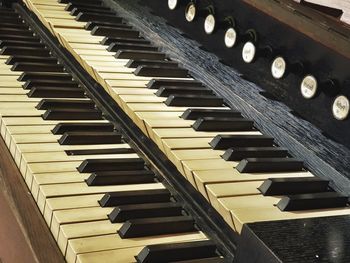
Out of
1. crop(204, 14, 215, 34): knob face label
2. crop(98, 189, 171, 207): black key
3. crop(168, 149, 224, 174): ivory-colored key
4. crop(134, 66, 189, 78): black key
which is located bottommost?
crop(98, 189, 171, 207): black key

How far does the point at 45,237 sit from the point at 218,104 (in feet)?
3.35

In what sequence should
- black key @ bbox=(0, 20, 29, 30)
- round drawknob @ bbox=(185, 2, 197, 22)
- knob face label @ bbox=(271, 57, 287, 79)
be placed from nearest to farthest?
1. knob face label @ bbox=(271, 57, 287, 79)
2. round drawknob @ bbox=(185, 2, 197, 22)
3. black key @ bbox=(0, 20, 29, 30)

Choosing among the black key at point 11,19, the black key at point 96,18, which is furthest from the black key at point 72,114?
the black key at point 11,19

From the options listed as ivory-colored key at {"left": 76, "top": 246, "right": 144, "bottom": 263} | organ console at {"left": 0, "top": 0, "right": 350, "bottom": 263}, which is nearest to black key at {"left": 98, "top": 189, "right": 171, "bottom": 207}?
organ console at {"left": 0, "top": 0, "right": 350, "bottom": 263}

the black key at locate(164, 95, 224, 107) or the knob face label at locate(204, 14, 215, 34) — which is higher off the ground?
the knob face label at locate(204, 14, 215, 34)

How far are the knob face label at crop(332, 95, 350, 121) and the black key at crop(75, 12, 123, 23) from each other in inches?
64.8

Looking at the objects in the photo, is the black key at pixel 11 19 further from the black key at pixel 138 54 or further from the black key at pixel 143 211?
the black key at pixel 143 211

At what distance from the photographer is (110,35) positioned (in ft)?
9.58

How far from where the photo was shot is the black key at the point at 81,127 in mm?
2086

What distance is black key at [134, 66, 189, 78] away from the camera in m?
2.51

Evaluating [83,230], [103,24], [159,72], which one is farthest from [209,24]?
[83,230]

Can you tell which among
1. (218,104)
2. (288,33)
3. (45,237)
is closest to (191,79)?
(218,104)

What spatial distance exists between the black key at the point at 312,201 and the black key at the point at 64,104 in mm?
1068

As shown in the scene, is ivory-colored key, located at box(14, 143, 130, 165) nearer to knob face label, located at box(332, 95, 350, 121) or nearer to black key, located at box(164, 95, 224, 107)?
black key, located at box(164, 95, 224, 107)
